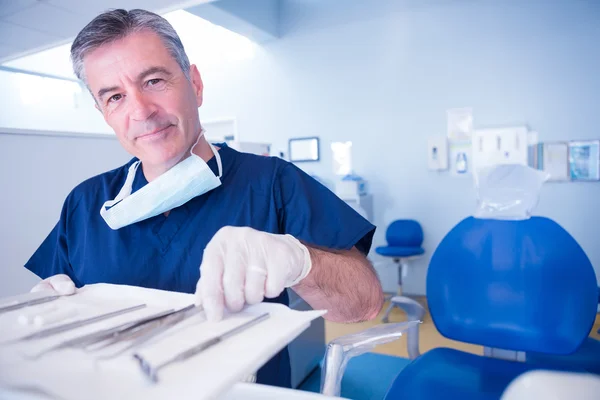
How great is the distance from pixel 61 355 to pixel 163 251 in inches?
20.1

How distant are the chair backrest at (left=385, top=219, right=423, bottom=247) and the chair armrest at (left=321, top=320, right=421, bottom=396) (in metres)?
3.00

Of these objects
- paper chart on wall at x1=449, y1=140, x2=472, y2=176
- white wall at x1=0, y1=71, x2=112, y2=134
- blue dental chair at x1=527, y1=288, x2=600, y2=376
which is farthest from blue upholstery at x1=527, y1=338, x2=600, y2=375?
white wall at x1=0, y1=71, x2=112, y2=134

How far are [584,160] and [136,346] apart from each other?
358 centimetres

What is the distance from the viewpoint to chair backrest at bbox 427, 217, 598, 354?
1.13 meters

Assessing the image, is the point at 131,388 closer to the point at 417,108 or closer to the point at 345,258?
the point at 345,258

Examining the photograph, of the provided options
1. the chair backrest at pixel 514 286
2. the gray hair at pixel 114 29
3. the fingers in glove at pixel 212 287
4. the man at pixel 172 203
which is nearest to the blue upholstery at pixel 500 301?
the chair backrest at pixel 514 286

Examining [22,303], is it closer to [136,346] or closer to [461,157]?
[136,346]

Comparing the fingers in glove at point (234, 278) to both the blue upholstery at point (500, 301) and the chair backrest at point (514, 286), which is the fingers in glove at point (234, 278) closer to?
the blue upholstery at point (500, 301)

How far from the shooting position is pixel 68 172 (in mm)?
1512

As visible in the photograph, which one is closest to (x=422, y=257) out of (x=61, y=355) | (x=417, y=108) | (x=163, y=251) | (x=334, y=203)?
(x=417, y=108)

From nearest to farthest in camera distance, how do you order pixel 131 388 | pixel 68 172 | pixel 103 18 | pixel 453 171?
pixel 131 388 → pixel 103 18 → pixel 68 172 → pixel 453 171

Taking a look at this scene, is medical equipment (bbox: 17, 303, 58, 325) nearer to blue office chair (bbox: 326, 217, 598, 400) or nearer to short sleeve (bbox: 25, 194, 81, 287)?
short sleeve (bbox: 25, 194, 81, 287)

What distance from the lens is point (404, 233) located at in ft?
11.3

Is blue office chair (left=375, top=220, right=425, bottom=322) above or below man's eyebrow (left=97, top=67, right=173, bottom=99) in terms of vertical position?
below
